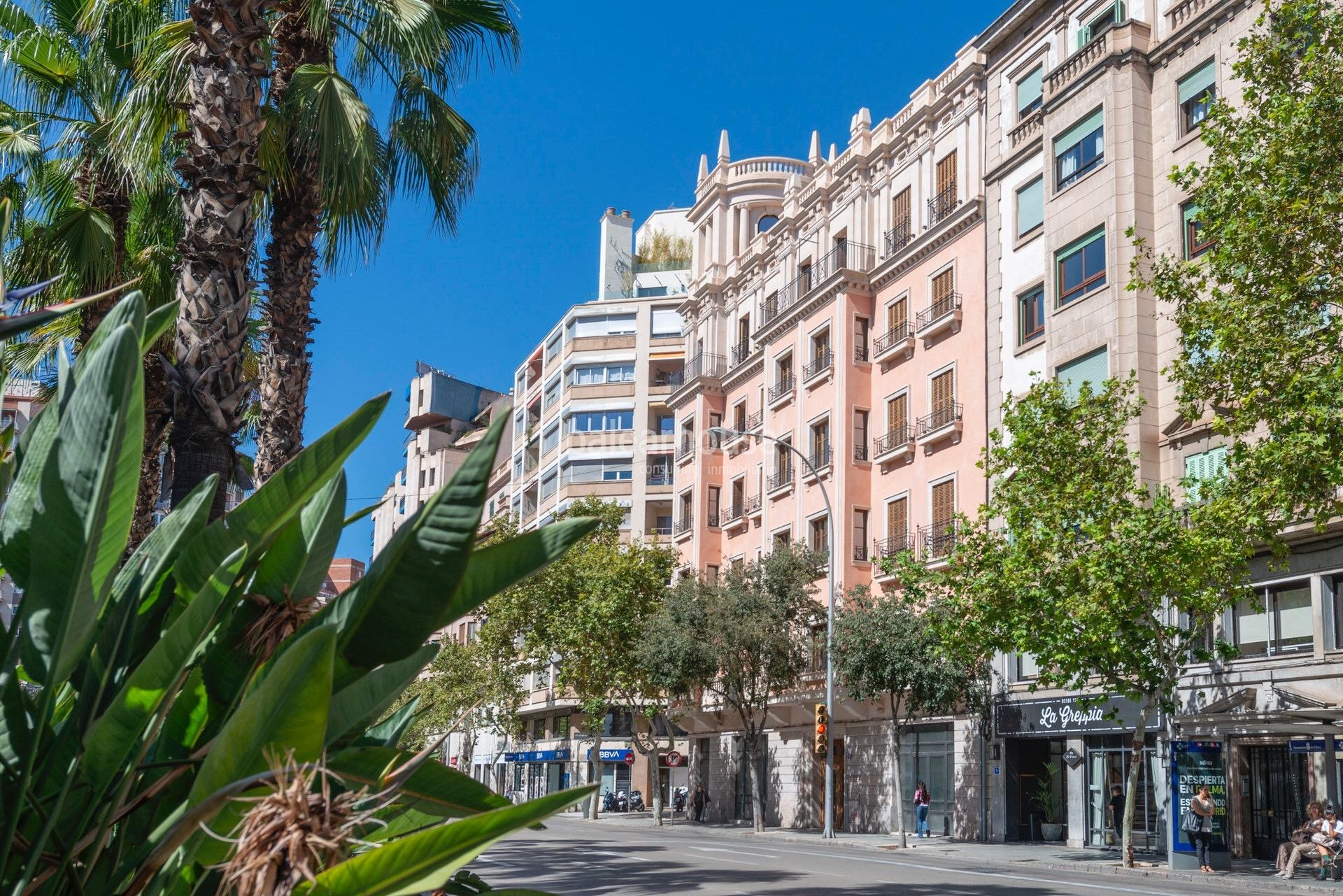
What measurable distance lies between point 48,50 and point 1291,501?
15.9m

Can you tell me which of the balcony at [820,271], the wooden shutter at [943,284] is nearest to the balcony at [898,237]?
the balcony at [820,271]

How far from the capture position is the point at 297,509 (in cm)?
287

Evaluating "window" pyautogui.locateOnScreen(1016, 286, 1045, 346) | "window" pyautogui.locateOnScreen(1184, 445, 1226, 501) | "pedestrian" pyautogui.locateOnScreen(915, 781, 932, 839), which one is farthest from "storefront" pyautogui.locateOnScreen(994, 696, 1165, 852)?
"window" pyautogui.locateOnScreen(1016, 286, 1045, 346)

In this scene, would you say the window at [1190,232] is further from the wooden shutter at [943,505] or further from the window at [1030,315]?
the wooden shutter at [943,505]

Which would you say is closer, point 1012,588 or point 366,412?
point 366,412

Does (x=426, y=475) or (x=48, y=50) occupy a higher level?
(x=426, y=475)

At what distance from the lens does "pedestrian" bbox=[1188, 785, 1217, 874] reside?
69.5 ft

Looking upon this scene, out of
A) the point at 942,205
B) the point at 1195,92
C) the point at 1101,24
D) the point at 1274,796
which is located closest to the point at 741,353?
the point at 942,205

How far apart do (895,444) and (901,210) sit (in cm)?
714

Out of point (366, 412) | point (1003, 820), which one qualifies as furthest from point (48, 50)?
point (1003, 820)

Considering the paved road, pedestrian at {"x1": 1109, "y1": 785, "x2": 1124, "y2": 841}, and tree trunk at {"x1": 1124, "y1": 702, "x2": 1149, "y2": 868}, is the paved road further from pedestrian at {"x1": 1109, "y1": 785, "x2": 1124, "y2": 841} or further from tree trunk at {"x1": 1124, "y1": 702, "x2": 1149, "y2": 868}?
pedestrian at {"x1": 1109, "y1": 785, "x2": 1124, "y2": 841}

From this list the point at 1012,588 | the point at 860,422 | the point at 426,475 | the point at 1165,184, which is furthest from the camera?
the point at 426,475

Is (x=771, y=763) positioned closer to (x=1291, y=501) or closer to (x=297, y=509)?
(x=1291, y=501)

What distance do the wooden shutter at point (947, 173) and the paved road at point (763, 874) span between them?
59.8 feet
